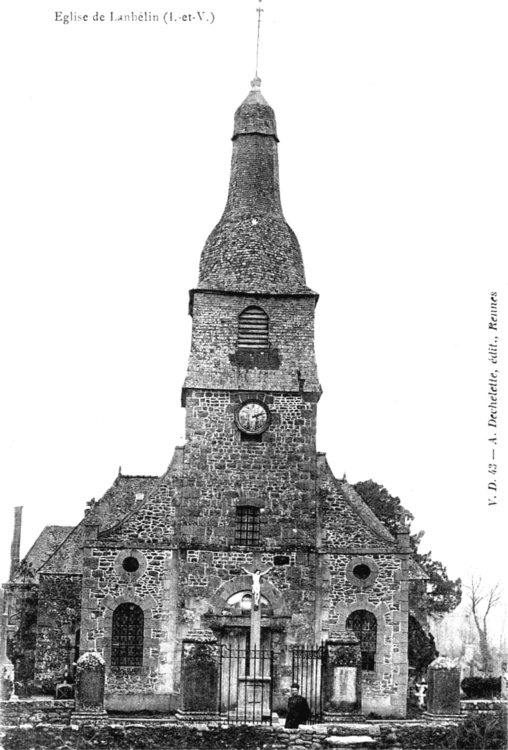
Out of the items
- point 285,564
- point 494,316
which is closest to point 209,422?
point 285,564

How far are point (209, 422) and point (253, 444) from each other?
4.26ft

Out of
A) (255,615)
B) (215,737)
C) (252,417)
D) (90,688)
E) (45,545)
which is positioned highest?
(252,417)

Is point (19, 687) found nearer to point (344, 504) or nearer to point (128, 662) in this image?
point (128, 662)

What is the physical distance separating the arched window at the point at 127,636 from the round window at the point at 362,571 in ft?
18.5

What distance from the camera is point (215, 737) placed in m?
16.8

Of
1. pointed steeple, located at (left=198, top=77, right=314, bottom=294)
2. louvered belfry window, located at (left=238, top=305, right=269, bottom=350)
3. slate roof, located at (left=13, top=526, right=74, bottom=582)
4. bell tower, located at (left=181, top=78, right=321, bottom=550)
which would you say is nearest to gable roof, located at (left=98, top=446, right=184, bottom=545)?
bell tower, located at (left=181, top=78, right=321, bottom=550)

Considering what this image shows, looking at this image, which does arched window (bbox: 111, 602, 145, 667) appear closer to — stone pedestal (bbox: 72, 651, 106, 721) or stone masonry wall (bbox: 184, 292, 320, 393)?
stone masonry wall (bbox: 184, 292, 320, 393)

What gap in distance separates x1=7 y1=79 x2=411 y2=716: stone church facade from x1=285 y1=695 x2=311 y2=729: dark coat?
23.1 ft

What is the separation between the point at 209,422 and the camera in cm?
2702

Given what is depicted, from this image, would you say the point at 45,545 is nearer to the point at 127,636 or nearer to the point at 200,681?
the point at 127,636

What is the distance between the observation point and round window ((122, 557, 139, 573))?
86.2 ft

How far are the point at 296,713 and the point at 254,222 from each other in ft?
48.9

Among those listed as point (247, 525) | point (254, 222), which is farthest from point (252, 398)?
point (254, 222)

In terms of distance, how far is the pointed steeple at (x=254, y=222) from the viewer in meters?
28.3
